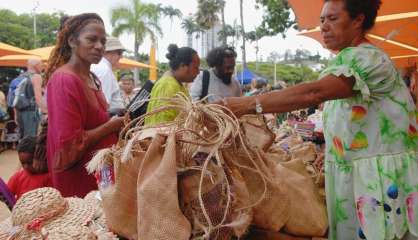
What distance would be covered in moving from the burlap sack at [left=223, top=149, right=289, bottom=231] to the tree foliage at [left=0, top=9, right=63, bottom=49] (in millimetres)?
25244

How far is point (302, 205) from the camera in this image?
1598 millimetres

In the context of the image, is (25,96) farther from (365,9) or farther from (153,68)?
(153,68)

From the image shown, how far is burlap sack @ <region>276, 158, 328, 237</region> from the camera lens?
1553mm

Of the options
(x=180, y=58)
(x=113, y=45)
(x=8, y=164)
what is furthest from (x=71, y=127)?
(x=8, y=164)

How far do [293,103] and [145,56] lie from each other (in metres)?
52.6

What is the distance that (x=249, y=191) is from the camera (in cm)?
142

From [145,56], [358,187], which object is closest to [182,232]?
[358,187]

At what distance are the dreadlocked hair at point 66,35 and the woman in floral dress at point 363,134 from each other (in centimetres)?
133

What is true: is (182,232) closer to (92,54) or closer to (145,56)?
(92,54)

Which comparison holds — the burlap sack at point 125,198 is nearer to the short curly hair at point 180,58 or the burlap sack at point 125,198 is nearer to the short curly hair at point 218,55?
the short curly hair at point 180,58

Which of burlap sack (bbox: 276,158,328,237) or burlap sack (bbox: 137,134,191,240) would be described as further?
burlap sack (bbox: 276,158,328,237)

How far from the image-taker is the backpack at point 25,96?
26.6ft

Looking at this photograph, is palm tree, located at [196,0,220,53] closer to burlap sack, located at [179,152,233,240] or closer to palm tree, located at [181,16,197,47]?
palm tree, located at [181,16,197,47]

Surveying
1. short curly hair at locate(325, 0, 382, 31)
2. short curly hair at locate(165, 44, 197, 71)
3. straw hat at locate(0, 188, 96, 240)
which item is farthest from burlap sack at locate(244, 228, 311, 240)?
short curly hair at locate(165, 44, 197, 71)
